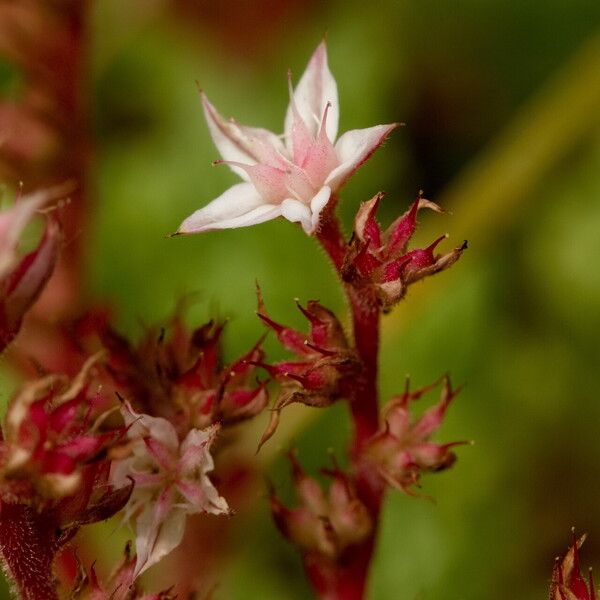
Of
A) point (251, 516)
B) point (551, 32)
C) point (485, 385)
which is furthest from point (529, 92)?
point (251, 516)

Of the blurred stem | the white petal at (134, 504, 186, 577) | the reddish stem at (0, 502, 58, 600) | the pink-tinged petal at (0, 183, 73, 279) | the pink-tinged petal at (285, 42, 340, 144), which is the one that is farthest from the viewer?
the blurred stem

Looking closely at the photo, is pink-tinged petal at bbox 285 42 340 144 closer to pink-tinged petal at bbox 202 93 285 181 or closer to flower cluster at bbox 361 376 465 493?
pink-tinged petal at bbox 202 93 285 181

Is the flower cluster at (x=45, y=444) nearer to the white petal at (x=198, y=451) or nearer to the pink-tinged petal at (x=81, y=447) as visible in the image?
the pink-tinged petal at (x=81, y=447)

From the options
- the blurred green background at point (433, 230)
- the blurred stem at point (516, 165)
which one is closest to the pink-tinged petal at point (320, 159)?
the blurred green background at point (433, 230)

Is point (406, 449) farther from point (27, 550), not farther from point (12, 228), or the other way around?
point (12, 228)

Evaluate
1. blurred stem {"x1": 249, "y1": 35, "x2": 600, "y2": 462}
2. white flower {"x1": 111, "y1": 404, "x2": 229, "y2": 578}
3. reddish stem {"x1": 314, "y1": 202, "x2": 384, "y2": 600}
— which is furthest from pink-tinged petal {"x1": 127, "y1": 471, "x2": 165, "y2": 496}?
blurred stem {"x1": 249, "y1": 35, "x2": 600, "y2": 462}

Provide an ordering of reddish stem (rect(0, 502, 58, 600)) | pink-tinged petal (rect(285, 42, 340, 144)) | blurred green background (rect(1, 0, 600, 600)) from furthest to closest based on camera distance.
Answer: blurred green background (rect(1, 0, 600, 600))
pink-tinged petal (rect(285, 42, 340, 144))
reddish stem (rect(0, 502, 58, 600))

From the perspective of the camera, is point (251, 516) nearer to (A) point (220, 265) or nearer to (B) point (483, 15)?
(A) point (220, 265)
